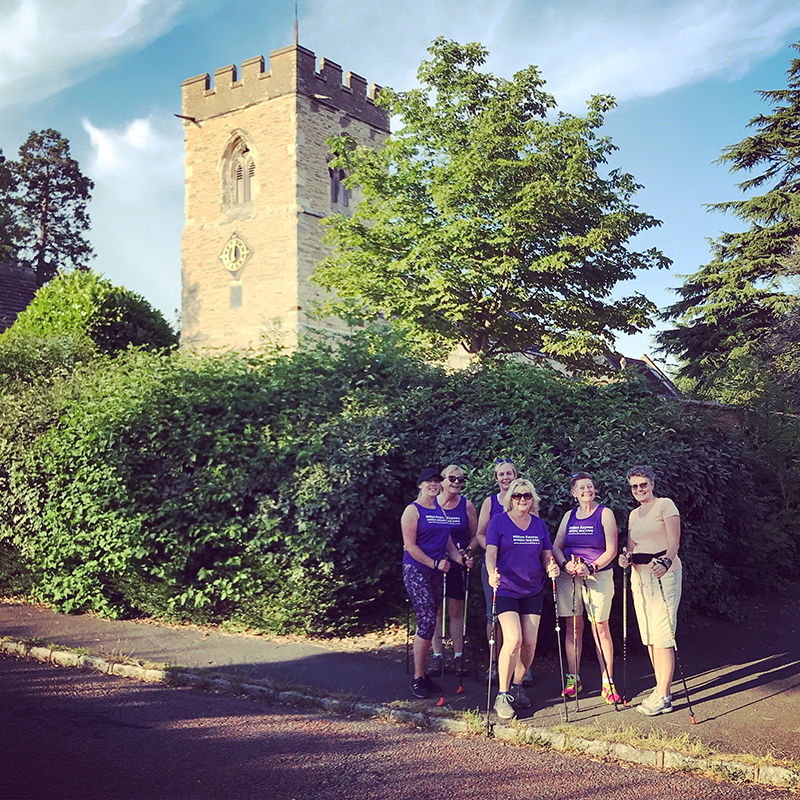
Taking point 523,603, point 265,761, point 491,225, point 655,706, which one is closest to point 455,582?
point 523,603

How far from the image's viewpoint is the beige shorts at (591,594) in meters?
6.64

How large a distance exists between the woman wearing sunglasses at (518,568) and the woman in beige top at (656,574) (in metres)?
0.68

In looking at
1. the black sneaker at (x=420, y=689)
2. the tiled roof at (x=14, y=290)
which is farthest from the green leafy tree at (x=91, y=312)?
the black sneaker at (x=420, y=689)

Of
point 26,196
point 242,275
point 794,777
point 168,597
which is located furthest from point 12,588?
point 26,196

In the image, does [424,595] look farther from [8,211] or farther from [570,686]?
[8,211]

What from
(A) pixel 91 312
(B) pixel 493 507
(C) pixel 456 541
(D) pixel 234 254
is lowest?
(C) pixel 456 541

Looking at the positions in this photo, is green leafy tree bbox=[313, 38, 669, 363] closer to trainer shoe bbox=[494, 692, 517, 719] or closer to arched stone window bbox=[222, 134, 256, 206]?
arched stone window bbox=[222, 134, 256, 206]

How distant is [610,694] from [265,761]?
284 centimetres

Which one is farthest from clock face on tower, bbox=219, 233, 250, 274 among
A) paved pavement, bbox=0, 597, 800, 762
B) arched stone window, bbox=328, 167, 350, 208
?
paved pavement, bbox=0, 597, 800, 762

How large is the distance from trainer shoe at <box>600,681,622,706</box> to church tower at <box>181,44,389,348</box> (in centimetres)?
2760

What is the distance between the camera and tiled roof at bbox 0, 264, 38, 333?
26.3m

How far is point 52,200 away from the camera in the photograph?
47000 mm

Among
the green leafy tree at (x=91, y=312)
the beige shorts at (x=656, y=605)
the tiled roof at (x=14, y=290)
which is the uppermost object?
the tiled roof at (x=14, y=290)

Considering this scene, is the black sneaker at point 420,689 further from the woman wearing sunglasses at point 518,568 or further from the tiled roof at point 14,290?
the tiled roof at point 14,290
